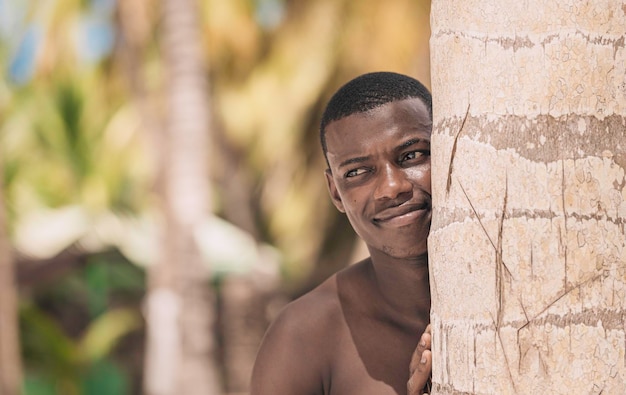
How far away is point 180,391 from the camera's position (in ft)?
40.9

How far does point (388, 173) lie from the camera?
9.04 feet

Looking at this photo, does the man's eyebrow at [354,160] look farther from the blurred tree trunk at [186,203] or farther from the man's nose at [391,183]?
the blurred tree trunk at [186,203]

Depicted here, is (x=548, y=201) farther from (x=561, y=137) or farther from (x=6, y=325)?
(x=6, y=325)

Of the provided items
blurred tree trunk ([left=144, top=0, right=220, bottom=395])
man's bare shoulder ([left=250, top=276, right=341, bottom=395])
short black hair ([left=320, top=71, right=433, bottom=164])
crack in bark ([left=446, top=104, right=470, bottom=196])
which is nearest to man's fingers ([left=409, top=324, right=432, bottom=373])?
crack in bark ([left=446, top=104, right=470, bottom=196])

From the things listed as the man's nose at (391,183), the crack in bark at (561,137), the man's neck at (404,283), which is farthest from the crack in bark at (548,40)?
the man's neck at (404,283)

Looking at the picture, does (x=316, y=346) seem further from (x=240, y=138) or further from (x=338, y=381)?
(x=240, y=138)

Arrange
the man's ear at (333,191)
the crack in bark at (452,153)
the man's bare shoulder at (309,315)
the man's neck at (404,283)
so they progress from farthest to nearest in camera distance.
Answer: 1. the man's ear at (333,191)
2. the man's bare shoulder at (309,315)
3. the man's neck at (404,283)
4. the crack in bark at (452,153)

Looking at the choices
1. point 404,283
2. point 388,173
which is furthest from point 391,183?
point 404,283

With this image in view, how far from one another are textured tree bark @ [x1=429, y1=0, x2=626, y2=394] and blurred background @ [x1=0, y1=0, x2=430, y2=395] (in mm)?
10218

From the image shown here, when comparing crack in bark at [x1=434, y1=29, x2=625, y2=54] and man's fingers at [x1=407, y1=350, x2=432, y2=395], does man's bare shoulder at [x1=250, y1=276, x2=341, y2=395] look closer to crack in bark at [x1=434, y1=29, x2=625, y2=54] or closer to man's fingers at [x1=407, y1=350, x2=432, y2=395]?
man's fingers at [x1=407, y1=350, x2=432, y2=395]

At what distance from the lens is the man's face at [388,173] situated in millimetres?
2725

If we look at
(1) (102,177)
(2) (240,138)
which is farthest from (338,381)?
(1) (102,177)

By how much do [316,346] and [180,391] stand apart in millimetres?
9724

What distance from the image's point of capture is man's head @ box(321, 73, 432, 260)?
2729mm
